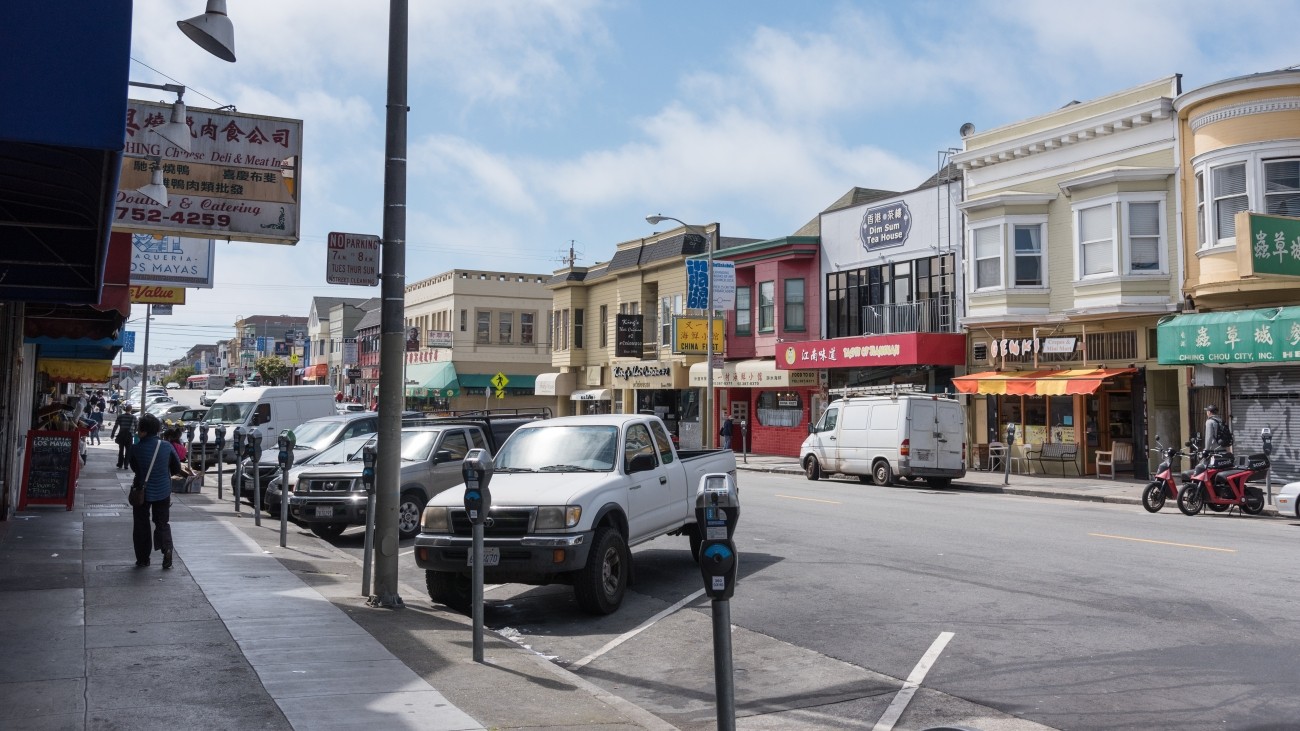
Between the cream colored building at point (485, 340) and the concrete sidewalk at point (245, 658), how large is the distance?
150ft

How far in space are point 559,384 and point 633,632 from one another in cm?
4115

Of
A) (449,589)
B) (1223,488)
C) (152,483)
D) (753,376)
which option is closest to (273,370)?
(753,376)

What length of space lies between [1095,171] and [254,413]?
73.7 ft

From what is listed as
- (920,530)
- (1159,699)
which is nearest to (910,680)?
(1159,699)

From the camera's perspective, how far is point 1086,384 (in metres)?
25.0

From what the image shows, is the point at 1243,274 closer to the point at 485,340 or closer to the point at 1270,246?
the point at 1270,246

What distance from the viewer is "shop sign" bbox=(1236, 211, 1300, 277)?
784 inches

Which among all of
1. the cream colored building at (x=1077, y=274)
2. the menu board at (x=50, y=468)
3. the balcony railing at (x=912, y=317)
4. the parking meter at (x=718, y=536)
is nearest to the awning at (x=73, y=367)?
the menu board at (x=50, y=468)

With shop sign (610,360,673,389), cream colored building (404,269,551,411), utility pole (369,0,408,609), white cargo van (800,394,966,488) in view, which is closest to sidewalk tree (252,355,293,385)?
cream colored building (404,269,551,411)

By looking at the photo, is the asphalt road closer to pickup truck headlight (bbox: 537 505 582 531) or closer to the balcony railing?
pickup truck headlight (bbox: 537 505 582 531)

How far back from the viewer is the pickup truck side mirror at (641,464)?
10281 millimetres

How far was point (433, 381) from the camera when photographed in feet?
189

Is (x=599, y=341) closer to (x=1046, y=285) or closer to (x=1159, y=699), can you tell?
(x=1046, y=285)

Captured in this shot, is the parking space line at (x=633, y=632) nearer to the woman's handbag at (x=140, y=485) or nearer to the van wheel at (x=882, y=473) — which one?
the woman's handbag at (x=140, y=485)
